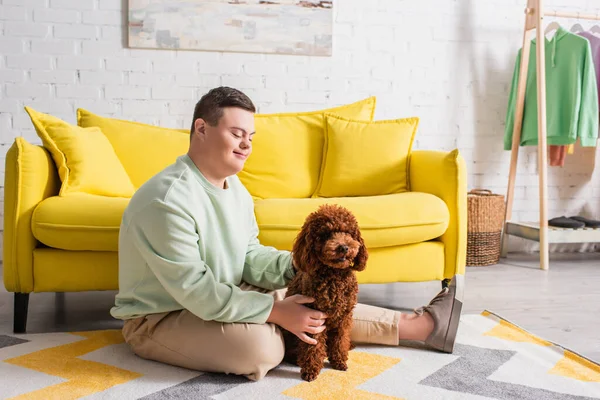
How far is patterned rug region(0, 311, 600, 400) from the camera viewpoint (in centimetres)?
154

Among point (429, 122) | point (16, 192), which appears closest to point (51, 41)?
point (16, 192)

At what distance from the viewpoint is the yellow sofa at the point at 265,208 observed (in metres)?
2.09

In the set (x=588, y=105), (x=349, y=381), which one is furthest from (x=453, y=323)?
(x=588, y=105)

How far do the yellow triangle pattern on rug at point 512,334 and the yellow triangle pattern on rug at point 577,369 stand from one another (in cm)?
14

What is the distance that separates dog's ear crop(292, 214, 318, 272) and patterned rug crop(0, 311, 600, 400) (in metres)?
0.34

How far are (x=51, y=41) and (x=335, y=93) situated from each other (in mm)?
1700

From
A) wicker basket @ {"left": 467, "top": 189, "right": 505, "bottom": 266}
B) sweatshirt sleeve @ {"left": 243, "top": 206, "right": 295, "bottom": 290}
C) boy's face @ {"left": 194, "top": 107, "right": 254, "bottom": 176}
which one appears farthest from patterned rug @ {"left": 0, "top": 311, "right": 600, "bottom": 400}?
wicker basket @ {"left": 467, "top": 189, "right": 505, "bottom": 266}

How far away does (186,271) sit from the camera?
1556 millimetres

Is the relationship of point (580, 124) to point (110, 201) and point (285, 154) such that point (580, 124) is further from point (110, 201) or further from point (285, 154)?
point (110, 201)

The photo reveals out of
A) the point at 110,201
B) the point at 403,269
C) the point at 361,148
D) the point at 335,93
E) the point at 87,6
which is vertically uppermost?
the point at 87,6

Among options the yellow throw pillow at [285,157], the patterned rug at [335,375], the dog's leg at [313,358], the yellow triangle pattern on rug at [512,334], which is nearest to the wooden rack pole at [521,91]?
the yellow throw pillow at [285,157]

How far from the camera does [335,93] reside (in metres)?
3.71

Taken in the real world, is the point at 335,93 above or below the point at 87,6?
below

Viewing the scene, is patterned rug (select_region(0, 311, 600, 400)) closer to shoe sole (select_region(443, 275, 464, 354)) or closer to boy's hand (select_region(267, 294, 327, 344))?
shoe sole (select_region(443, 275, 464, 354))
